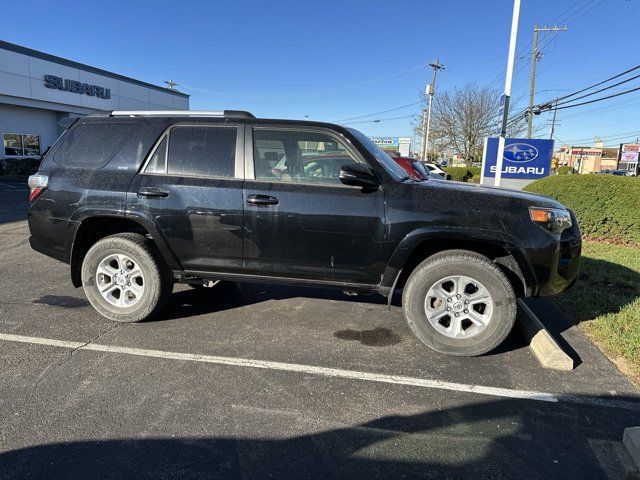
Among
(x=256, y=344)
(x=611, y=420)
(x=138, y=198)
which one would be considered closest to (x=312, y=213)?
(x=256, y=344)

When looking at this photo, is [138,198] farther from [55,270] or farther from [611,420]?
[611,420]

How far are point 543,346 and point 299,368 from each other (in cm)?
210

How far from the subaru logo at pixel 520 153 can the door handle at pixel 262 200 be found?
1102 cm

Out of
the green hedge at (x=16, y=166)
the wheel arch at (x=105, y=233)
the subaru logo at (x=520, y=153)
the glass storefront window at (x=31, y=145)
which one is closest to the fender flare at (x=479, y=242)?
the wheel arch at (x=105, y=233)

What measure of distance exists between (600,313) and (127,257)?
491 cm

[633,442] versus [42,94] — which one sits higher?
[42,94]

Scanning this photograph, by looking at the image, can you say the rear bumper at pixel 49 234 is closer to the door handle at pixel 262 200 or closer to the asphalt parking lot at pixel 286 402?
the asphalt parking lot at pixel 286 402

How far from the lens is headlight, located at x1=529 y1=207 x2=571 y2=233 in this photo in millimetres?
3809

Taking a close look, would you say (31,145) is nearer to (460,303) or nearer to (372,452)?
(460,303)

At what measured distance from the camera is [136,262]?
4.43 meters

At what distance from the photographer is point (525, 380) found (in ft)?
11.7

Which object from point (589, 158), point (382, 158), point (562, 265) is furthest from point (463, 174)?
point (589, 158)

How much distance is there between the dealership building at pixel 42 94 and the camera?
2414 cm

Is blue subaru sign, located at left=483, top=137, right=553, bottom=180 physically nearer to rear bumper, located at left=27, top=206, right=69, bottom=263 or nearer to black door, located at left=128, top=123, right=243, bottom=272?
black door, located at left=128, top=123, right=243, bottom=272
